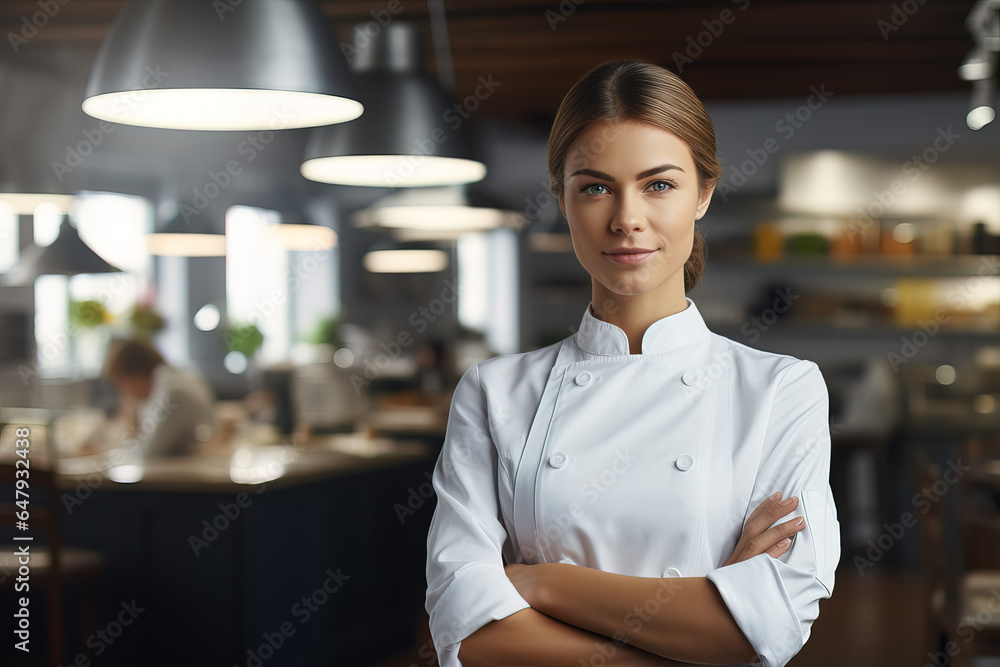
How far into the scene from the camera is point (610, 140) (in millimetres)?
1168

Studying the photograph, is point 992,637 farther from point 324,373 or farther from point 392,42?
point 324,373

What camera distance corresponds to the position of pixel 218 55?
5.25 feet

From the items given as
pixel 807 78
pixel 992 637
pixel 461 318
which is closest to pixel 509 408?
pixel 992 637

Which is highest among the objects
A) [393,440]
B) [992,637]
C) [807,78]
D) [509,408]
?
[807,78]

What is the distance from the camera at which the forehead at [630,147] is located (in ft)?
3.80

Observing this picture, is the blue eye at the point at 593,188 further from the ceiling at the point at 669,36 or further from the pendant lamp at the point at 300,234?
the pendant lamp at the point at 300,234

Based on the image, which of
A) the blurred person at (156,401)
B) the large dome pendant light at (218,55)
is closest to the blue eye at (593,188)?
the large dome pendant light at (218,55)

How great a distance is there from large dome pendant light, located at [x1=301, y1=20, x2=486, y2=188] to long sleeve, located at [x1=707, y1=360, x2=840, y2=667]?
165cm

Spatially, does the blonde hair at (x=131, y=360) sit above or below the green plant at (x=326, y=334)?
below

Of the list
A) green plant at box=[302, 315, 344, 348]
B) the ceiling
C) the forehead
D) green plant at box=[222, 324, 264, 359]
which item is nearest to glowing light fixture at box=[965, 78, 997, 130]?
the ceiling

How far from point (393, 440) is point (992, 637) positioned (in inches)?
119

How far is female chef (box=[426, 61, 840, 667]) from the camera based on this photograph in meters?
1.12

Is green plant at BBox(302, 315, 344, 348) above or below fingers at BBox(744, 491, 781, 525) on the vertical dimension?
above

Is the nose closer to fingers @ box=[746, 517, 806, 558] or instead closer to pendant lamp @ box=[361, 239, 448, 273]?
fingers @ box=[746, 517, 806, 558]
